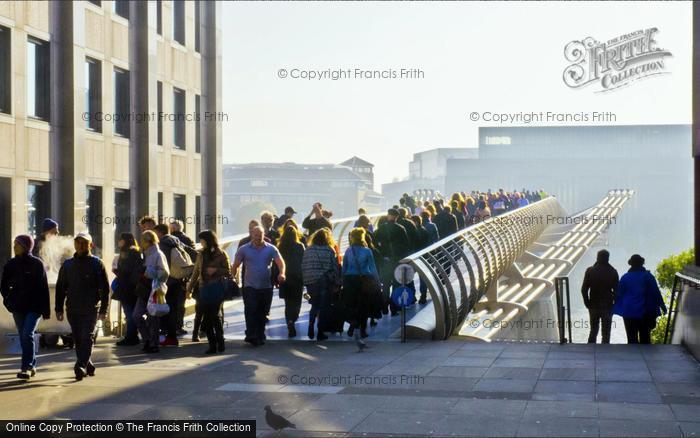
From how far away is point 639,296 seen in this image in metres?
16.0

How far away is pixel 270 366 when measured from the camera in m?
12.1

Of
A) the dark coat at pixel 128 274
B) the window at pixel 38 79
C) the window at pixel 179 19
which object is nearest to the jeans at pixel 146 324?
the dark coat at pixel 128 274

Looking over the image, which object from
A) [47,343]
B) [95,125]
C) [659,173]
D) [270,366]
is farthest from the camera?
[659,173]

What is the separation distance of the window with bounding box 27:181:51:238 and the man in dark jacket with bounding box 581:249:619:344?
36.0 ft

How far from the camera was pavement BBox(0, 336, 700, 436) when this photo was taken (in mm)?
8461

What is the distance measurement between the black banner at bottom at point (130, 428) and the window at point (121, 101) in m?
20.0

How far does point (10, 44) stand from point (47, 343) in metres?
8.52

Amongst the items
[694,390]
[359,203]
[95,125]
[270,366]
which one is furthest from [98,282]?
[359,203]

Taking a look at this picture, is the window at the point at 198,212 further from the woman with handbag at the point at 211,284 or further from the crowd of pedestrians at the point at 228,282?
the woman with handbag at the point at 211,284

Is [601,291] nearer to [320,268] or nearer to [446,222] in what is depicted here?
[320,268]

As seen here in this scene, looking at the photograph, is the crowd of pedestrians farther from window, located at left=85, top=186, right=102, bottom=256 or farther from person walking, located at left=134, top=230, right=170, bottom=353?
window, located at left=85, top=186, right=102, bottom=256

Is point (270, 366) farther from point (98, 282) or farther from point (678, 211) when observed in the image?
point (678, 211)

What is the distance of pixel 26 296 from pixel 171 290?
3.34 metres

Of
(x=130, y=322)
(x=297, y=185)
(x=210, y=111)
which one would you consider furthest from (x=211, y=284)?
(x=297, y=185)
